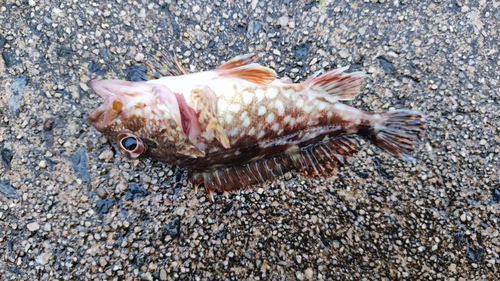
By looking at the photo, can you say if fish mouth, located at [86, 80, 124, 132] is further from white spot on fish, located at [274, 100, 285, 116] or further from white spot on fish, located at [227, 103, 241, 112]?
white spot on fish, located at [274, 100, 285, 116]

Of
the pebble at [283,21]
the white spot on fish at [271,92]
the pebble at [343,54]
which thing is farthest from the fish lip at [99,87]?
the pebble at [343,54]

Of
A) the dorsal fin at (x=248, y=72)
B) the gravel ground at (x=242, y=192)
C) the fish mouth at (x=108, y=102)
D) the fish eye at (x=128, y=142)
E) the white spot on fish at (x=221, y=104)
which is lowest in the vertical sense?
the gravel ground at (x=242, y=192)

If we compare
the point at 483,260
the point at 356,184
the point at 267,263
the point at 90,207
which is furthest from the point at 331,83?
the point at 90,207

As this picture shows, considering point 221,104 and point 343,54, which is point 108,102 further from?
point 343,54

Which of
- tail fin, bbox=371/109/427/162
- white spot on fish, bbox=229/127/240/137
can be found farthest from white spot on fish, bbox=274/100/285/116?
tail fin, bbox=371/109/427/162

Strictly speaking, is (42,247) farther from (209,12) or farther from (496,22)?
(496,22)

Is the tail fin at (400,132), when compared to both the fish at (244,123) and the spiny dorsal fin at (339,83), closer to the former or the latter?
the fish at (244,123)

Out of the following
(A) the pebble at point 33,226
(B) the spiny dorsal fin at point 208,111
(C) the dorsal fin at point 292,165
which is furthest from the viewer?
(C) the dorsal fin at point 292,165
